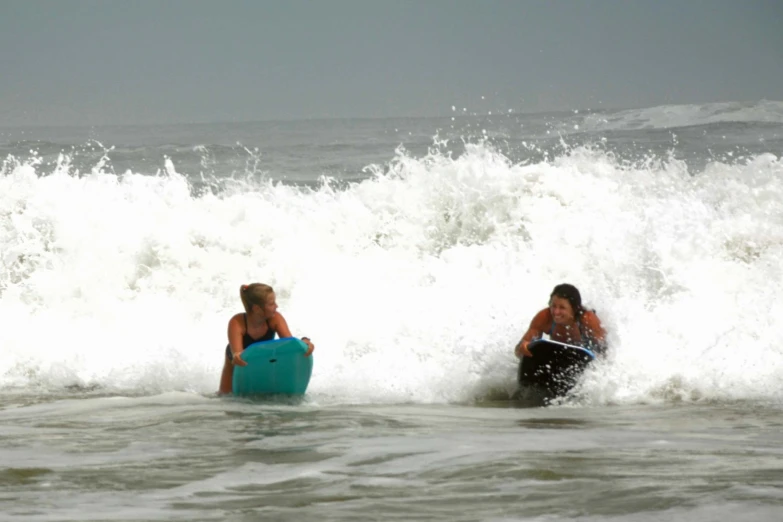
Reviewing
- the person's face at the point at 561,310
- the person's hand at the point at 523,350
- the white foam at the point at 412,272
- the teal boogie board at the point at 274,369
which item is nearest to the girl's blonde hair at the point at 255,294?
the teal boogie board at the point at 274,369

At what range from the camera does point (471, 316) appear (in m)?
10.2

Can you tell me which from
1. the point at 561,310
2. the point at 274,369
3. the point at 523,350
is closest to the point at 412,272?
the point at 561,310

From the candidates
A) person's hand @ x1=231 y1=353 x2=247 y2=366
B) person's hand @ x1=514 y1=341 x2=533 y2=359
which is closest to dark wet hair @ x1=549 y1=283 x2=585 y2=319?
person's hand @ x1=514 y1=341 x2=533 y2=359

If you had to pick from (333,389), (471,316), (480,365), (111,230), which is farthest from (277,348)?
(111,230)

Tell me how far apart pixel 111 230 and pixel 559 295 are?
693cm

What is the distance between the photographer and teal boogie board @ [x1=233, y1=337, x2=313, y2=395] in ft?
25.2

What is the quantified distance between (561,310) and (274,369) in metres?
2.17

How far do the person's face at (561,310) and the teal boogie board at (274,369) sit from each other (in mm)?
→ 1861

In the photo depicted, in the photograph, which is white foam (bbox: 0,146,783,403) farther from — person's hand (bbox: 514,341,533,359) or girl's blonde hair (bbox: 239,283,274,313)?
girl's blonde hair (bbox: 239,283,274,313)

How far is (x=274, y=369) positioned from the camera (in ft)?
25.4

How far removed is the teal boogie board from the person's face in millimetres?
1861

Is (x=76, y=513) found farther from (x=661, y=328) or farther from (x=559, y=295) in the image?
(x=661, y=328)

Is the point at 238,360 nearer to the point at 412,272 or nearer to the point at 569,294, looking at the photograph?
the point at 569,294

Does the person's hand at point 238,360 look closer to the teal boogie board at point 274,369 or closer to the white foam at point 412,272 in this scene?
the teal boogie board at point 274,369
